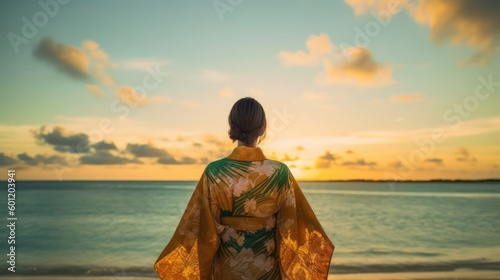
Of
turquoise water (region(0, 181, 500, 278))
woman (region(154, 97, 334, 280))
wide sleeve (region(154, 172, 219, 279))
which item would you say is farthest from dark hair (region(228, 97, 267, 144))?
turquoise water (region(0, 181, 500, 278))

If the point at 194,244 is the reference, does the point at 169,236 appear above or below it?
below

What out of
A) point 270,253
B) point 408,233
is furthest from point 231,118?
point 408,233

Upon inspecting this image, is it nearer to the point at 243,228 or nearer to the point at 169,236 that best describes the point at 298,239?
the point at 243,228

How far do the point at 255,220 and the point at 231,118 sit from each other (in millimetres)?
648

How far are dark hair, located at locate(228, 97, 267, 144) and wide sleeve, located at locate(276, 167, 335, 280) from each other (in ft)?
1.23

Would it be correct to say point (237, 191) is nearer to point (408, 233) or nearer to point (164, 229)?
point (408, 233)

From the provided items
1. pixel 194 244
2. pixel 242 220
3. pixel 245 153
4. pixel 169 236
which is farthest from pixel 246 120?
pixel 169 236

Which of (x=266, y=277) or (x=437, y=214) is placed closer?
(x=266, y=277)

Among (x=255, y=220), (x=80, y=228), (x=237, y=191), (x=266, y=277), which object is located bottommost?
(x=80, y=228)

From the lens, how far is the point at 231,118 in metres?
3.00

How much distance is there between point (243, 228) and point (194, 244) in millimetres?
346

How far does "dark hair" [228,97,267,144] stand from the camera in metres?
2.96

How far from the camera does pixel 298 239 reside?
10.3ft

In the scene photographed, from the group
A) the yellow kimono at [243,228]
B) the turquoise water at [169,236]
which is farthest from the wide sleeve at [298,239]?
the turquoise water at [169,236]
